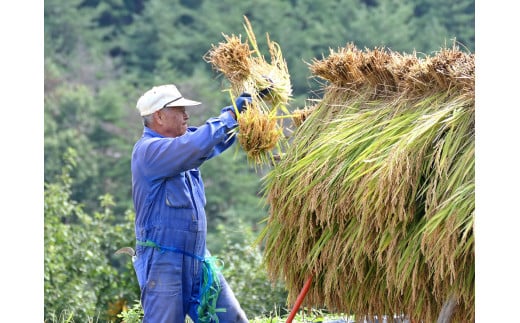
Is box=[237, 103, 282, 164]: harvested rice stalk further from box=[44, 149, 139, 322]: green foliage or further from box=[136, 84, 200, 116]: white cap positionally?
box=[44, 149, 139, 322]: green foliage

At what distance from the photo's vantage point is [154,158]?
4.33 m

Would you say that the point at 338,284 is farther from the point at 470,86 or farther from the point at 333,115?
the point at 470,86

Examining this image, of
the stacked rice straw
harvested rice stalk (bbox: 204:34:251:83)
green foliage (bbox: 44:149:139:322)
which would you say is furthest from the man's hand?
green foliage (bbox: 44:149:139:322)

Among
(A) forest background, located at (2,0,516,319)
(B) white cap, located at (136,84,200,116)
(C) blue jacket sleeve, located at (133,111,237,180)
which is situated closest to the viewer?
(C) blue jacket sleeve, located at (133,111,237,180)

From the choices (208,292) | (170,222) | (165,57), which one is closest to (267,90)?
(170,222)

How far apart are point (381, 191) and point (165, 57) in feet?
63.5

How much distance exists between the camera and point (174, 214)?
14.3ft

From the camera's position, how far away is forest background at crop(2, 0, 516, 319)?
19.0 metres

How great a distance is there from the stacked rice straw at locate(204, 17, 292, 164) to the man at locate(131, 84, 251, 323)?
0.09 meters

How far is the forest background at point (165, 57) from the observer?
19.0 meters

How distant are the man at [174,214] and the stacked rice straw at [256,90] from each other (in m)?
0.09

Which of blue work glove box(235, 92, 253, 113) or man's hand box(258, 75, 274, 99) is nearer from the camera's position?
blue work glove box(235, 92, 253, 113)

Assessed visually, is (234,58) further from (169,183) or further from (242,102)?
(169,183)
